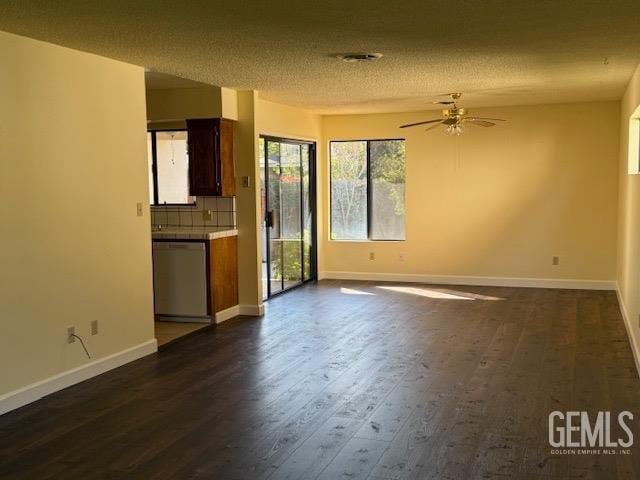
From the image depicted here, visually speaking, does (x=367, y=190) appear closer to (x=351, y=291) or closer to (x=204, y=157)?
(x=351, y=291)

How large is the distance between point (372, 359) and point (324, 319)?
1.67 metres

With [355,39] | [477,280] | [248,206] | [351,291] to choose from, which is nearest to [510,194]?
[477,280]

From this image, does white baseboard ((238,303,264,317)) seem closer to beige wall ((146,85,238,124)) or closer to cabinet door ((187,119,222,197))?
cabinet door ((187,119,222,197))

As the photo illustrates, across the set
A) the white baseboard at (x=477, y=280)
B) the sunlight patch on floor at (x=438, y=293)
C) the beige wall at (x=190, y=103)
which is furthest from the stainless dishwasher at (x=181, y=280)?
the white baseboard at (x=477, y=280)

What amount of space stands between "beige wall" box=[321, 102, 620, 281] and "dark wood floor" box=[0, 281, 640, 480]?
6.19ft

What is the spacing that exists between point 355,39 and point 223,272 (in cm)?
336

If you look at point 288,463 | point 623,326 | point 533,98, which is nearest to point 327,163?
point 533,98

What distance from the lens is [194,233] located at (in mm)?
6855

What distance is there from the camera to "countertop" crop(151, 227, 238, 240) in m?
6.82

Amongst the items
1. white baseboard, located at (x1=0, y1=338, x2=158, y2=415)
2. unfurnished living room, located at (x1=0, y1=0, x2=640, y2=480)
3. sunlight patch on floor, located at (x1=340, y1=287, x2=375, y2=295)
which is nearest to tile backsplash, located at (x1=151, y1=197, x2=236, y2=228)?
unfurnished living room, located at (x1=0, y1=0, x2=640, y2=480)

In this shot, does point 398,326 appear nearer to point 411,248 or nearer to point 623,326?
point 623,326

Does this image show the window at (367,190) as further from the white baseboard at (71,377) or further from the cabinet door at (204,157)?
the white baseboard at (71,377)

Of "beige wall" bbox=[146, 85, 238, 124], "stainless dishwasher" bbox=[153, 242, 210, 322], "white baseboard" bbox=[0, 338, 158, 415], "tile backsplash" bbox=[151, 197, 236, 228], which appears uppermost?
"beige wall" bbox=[146, 85, 238, 124]

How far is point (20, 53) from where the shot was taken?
14.3 feet
